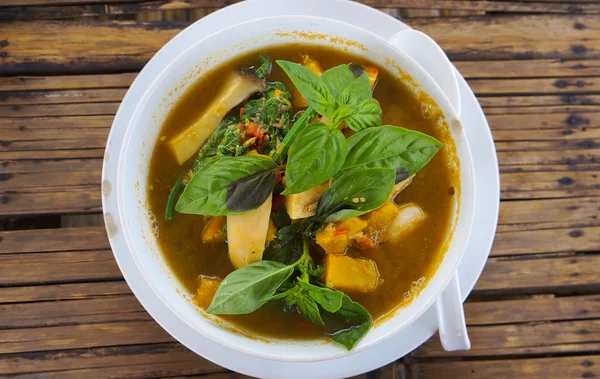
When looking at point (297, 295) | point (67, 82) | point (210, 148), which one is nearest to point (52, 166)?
point (67, 82)

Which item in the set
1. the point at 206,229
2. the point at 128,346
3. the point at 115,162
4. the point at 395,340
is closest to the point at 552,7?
the point at 395,340

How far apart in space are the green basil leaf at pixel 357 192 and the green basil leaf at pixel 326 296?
0.26 meters

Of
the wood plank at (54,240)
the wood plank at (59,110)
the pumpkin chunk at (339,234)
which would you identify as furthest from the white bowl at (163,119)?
the wood plank at (59,110)

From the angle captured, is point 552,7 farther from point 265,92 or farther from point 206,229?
point 206,229

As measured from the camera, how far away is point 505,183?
288 cm

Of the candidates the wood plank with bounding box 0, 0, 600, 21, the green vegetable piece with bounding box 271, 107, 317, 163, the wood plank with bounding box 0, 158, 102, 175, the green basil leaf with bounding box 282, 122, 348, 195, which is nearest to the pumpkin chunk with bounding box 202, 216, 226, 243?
the green vegetable piece with bounding box 271, 107, 317, 163

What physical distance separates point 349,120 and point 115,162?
1.08 meters

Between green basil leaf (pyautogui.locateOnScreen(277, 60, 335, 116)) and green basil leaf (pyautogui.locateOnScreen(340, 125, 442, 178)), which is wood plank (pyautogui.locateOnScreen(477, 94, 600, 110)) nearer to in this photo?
green basil leaf (pyautogui.locateOnScreen(340, 125, 442, 178))

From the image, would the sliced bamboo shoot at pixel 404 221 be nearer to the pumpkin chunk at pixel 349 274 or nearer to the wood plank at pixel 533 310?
the pumpkin chunk at pixel 349 274

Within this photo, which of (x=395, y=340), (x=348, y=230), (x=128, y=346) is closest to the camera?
(x=348, y=230)

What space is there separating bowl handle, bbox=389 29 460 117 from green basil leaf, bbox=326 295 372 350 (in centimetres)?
92

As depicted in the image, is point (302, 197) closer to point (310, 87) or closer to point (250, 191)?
point (250, 191)

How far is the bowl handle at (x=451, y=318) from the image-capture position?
2.16 metres

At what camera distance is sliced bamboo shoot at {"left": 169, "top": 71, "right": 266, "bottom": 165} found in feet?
7.31
